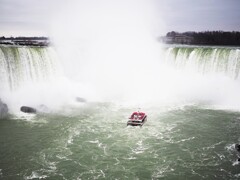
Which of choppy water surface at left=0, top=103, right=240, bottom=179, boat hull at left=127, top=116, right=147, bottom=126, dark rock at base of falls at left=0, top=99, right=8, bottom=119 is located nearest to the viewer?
choppy water surface at left=0, top=103, right=240, bottom=179

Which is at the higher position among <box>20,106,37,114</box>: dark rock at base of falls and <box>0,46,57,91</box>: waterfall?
<box>0,46,57,91</box>: waterfall

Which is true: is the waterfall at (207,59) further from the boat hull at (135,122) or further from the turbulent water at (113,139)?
the boat hull at (135,122)

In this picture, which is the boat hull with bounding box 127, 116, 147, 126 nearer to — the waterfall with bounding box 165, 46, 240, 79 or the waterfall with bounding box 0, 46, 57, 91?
the waterfall with bounding box 0, 46, 57, 91

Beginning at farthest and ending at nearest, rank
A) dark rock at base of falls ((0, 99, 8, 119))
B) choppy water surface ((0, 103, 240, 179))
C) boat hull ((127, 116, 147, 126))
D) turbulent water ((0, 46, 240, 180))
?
dark rock at base of falls ((0, 99, 8, 119))
boat hull ((127, 116, 147, 126))
turbulent water ((0, 46, 240, 180))
choppy water surface ((0, 103, 240, 179))

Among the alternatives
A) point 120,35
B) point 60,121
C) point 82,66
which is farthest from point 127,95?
point 120,35

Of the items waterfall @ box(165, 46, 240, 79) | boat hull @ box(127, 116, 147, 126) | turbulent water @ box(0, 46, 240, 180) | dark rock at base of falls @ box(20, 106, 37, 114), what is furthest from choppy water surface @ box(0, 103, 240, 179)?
waterfall @ box(165, 46, 240, 79)

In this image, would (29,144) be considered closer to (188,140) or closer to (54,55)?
(188,140)

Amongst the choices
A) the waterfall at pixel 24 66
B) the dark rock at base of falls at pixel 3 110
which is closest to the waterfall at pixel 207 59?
the waterfall at pixel 24 66
